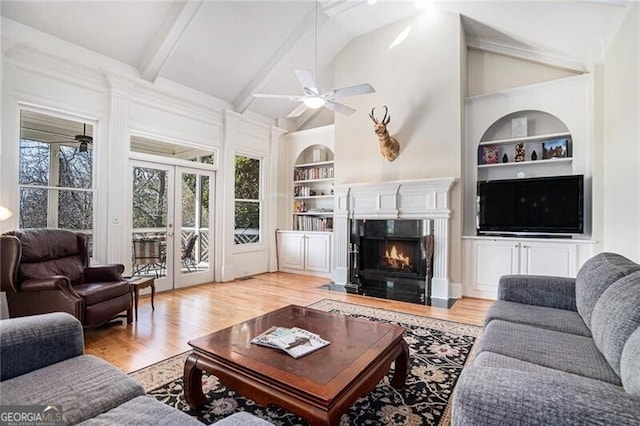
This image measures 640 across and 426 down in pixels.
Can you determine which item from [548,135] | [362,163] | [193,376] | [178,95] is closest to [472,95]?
[548,135]

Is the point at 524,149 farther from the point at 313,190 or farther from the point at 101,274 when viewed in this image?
the point at 101,274

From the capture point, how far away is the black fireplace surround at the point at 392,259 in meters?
4.70

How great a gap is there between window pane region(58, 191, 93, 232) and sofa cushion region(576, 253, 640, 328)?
5068mm

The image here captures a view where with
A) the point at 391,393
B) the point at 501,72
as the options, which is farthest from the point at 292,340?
the point at 501,72

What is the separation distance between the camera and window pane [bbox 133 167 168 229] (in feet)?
15.2

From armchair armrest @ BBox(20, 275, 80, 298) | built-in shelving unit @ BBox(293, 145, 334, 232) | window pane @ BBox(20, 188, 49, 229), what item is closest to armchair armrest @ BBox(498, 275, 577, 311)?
armchair armrest @ BBox(20, 275, 80, 298)

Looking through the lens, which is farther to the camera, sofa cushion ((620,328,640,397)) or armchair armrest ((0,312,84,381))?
armchair armrest ((0,312,84,381))

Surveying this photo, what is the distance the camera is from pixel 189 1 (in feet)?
12.4

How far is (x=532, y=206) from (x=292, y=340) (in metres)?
3.91

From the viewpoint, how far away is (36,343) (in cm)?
141

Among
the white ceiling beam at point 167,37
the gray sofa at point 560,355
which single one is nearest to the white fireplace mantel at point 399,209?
the gray sofa at point 560,355

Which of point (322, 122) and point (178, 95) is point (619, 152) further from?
point (178, 95)

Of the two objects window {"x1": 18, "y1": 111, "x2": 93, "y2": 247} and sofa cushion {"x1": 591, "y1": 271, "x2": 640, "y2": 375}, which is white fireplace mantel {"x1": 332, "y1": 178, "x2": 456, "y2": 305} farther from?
window {"x1": 18, "y1": 111, "x2": 93, "y2": 247}

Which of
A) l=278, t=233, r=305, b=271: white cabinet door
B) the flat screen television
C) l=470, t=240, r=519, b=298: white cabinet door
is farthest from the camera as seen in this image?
l=278, t=233, r=305, b=271: white cabinet door
